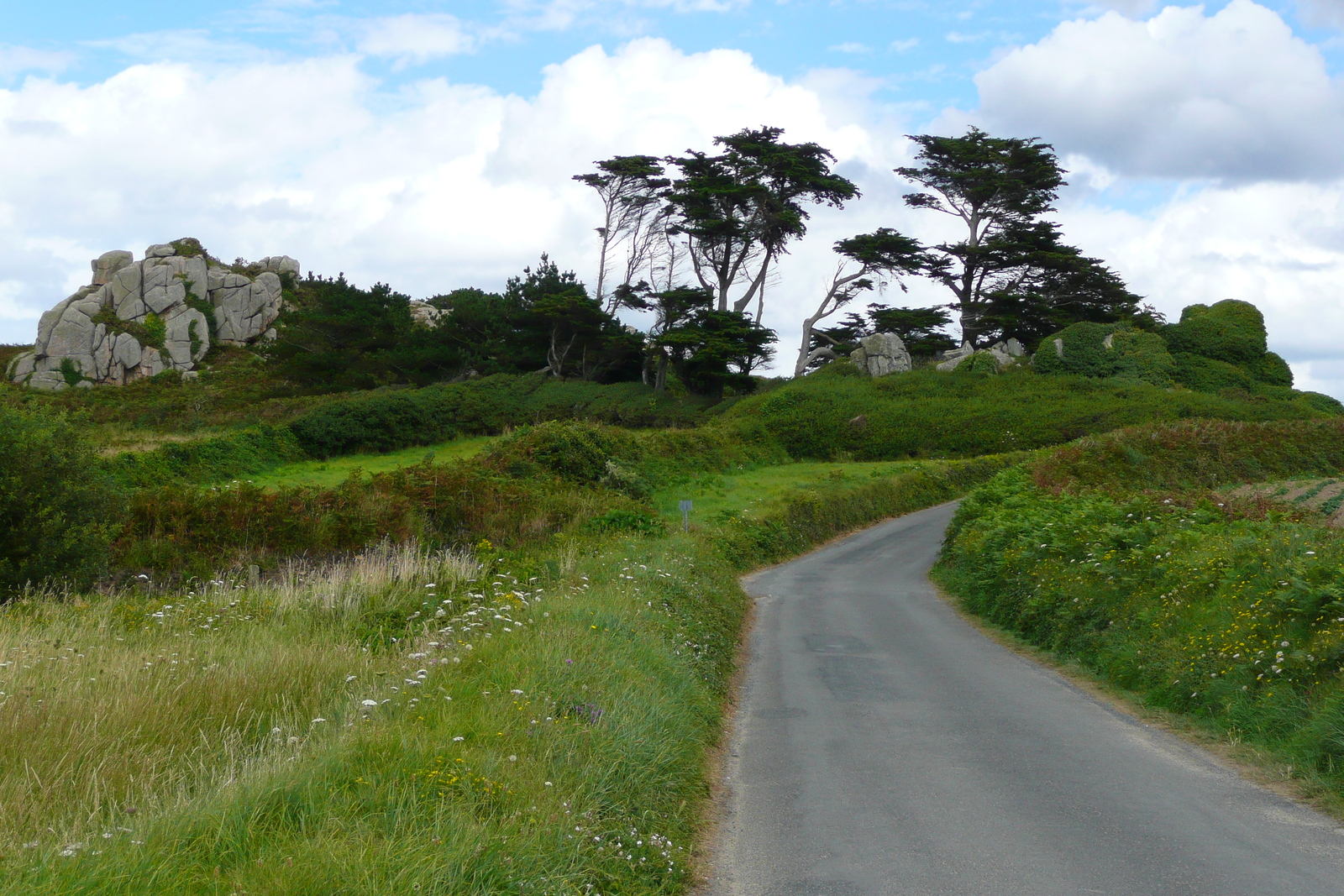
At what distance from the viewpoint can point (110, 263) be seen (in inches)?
2864

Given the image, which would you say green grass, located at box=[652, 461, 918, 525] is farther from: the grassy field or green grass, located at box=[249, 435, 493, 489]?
the grassy field

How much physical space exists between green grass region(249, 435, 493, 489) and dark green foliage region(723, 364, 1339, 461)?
13.5 meters

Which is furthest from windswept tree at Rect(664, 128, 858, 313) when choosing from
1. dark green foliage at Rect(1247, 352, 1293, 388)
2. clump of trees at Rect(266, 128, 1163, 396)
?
dark green foliage at Rect(1247, 352, 1293, 388)

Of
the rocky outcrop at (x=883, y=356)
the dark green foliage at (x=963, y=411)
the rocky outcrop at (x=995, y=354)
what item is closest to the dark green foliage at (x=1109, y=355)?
the dark green foliage at (x=963, y=411)

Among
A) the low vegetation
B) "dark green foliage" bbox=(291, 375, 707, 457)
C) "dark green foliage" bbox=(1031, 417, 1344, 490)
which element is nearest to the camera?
the low vegetation

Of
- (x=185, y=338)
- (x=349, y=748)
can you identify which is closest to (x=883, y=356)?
(x=185, y=338)

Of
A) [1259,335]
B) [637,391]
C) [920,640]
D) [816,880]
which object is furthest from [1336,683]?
[1259,335]

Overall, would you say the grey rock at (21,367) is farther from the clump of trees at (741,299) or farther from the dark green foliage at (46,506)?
the dark green foliage at (46,506)

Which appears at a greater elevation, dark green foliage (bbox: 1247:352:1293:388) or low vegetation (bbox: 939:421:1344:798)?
dark green foliage (bbox: 1247:352:1293:388)

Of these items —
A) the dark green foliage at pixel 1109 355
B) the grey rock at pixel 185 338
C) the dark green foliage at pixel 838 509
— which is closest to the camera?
the dark green foliage at pixel 838 509

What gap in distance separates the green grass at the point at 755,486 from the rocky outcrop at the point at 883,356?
10676 mm

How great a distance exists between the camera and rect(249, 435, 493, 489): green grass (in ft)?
110

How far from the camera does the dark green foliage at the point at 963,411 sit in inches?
1759

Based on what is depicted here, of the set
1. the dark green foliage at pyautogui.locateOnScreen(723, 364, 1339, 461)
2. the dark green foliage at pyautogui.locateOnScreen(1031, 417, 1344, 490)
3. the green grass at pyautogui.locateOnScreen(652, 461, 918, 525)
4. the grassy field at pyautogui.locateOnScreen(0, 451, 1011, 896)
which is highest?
the dark green foliage at pyautogui.locateOnScreen(723, 364, 1339, 461)
